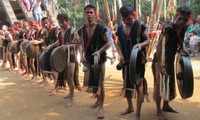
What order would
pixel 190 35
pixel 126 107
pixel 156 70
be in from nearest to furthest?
1. pixel 156 70
2. pixel 126 107
3. pixel 190 35

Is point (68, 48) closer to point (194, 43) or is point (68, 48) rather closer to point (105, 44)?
point (105, 44)

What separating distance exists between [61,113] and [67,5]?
2854 cm

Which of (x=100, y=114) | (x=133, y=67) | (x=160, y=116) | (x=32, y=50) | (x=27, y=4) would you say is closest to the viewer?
(x=133, y=67)

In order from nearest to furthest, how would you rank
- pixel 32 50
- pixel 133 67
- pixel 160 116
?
pixel 133 67 < pixel 160 116 < pixel 32 50

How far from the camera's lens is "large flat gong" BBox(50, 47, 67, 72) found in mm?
5152

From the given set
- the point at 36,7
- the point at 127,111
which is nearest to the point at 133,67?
the point at 127,111

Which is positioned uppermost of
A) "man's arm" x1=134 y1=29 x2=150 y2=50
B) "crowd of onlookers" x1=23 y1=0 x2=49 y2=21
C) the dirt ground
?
"crowd of onlookers" x1=23 y1=0 x2=49 y2=21

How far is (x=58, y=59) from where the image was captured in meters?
5.26

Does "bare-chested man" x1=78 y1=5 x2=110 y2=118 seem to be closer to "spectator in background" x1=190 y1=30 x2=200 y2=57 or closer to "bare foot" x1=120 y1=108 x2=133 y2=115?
"bare foot" x1=120 y1=108 x2=133 y2=115

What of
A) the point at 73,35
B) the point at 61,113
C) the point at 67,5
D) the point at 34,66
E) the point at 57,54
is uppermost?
the point at 67,5

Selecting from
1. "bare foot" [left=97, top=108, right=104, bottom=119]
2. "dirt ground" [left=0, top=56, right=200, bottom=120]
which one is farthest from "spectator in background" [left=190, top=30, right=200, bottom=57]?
"bare foot" [left=97, top=108, right=104, bottom=119]

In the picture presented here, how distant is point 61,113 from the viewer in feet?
15.6

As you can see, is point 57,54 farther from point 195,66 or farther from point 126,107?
point 195,66

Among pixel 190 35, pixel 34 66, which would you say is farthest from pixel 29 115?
pixel 190 35
